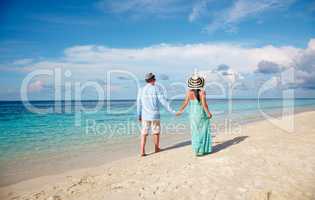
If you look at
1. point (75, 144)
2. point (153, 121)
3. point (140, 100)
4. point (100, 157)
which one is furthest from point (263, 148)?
point (75, 144)

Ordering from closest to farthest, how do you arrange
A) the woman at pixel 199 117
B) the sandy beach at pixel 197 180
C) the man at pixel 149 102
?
the sandy beach at pixel 197 180
the woman at pixel 199 117
the man at pixel 149 102

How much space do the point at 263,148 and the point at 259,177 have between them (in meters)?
2.30

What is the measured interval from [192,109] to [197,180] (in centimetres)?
215

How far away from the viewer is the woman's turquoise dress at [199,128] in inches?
227

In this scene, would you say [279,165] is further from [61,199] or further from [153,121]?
[61,199]

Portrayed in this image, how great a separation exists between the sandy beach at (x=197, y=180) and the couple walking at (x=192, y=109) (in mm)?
441

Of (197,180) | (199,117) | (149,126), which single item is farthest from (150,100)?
(197,180)

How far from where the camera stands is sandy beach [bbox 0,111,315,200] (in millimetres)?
3529

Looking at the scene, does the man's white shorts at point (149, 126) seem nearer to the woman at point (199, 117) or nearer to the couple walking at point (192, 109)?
the couple walking at point (192, 109)

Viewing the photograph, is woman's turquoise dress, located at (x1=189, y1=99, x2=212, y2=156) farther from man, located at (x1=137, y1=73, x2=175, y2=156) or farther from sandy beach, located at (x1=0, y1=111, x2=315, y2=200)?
man, located at (x1=137, y1=73, x2=175, y2=156)

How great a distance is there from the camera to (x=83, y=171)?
552 centimetres

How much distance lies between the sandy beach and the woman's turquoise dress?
0.26 m

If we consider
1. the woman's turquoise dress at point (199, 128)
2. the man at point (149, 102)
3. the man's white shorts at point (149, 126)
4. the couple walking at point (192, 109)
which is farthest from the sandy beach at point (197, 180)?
the man at point (149, 102)

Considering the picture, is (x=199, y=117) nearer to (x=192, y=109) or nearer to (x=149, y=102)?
(x=192, y=109)
